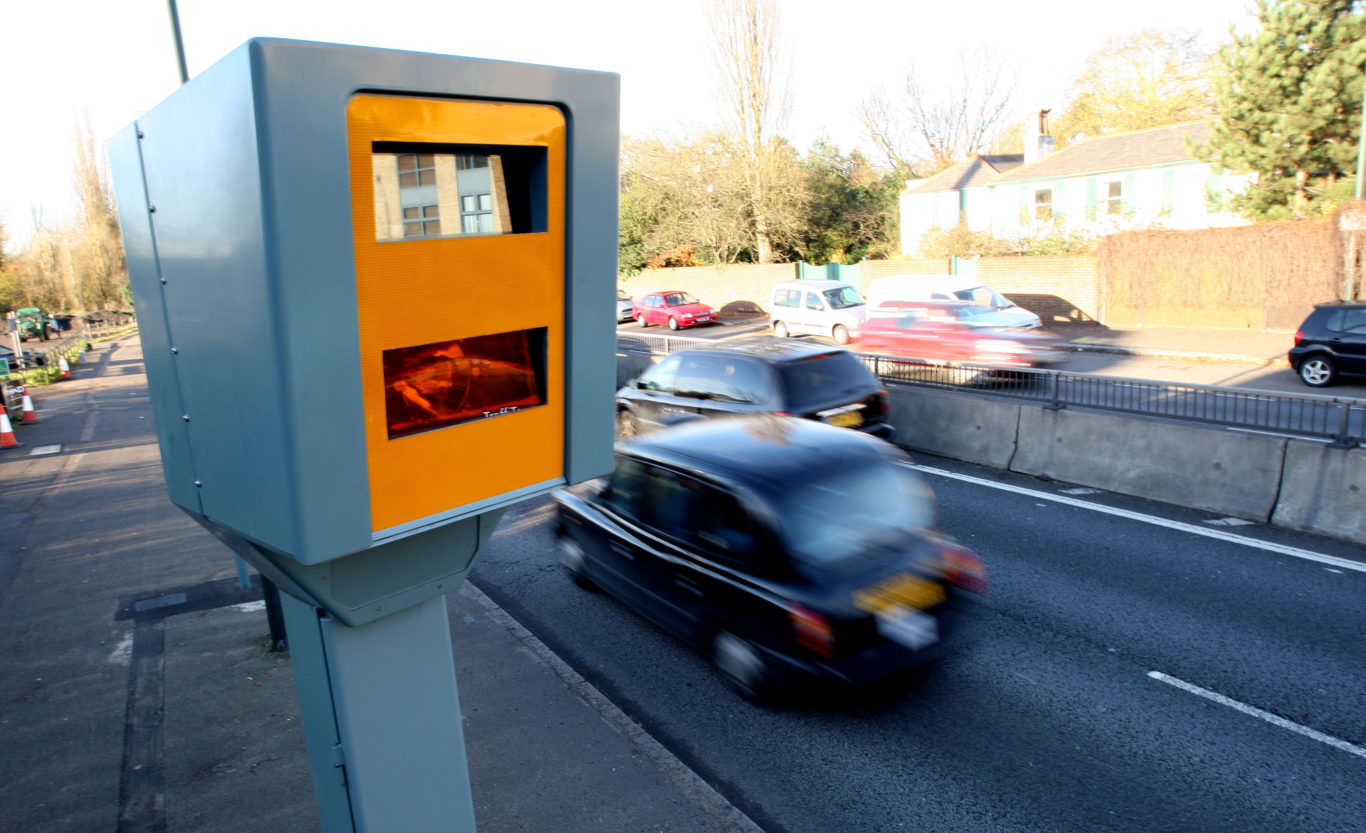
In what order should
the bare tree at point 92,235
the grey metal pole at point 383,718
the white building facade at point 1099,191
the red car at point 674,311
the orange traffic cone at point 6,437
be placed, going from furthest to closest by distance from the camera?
the bare tree at point 92,235
the red car at point 674,311
the white building facade at point 1099,191
the orange traffic cone at point 6,437
the grey metal pole at point 383,718

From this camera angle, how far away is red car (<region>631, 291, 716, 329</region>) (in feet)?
112

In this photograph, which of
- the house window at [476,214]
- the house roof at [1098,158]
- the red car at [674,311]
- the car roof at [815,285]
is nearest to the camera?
the house window at [476,214]

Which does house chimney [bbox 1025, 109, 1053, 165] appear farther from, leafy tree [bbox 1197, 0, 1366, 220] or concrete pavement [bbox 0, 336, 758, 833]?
concrete pavement [bbox 0, 336, 758, 833]

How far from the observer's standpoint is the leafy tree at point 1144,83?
155ft

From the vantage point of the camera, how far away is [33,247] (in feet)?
191

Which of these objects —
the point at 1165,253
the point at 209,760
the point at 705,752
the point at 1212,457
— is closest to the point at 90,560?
the point at 209,760

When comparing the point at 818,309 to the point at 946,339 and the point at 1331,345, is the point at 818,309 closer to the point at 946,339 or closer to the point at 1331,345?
the point at 946,339

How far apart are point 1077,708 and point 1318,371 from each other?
14.3m

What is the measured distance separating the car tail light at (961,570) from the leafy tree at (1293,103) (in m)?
25.3

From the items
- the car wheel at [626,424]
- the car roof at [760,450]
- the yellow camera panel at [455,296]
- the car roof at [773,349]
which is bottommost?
the car wheel at [626,424]

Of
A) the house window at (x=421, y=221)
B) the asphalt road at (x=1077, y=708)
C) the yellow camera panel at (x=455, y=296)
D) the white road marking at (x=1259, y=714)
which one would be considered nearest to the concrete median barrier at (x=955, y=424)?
the asphalt road at (x=1077, y=708)

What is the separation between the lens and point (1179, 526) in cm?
830

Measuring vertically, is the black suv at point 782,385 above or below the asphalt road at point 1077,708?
above

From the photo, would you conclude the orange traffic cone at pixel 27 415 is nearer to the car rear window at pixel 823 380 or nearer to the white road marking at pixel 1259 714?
the car rear window at pixel 823 380
